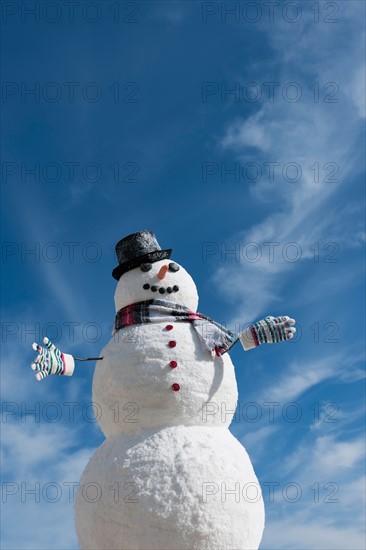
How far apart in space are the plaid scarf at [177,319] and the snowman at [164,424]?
1 cm

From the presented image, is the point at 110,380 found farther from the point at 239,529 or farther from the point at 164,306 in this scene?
the point at 239,529

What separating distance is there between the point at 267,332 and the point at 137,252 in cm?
163

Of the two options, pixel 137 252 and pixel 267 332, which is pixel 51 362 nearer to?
pixel 137 252

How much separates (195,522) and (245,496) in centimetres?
59

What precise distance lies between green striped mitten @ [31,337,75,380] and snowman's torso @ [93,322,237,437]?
1.05ft

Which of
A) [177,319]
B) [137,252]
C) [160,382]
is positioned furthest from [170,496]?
[137,252]

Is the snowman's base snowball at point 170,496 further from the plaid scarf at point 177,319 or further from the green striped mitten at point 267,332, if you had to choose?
the green striped mitten at point 267,332

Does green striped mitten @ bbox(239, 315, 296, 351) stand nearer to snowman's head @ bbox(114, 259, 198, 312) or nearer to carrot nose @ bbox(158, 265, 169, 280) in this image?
snowman's head @ bbox(114, 259, 198, 312)

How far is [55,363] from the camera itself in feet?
20.9

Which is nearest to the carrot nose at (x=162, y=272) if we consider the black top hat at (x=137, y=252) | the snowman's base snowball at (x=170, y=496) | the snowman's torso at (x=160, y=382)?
the black top hat at (x=137, y=252)

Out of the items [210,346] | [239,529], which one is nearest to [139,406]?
[210,346]

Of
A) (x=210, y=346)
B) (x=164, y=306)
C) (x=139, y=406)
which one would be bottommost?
(x=139, y=406)

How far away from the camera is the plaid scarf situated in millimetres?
6355

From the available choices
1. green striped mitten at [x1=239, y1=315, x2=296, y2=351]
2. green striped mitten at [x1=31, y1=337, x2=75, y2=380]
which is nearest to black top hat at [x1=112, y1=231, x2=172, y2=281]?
green striped mitten at [x1=31, y1=337, x2=75, y2=380]
